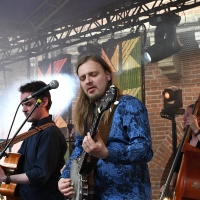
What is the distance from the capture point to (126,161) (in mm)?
1783

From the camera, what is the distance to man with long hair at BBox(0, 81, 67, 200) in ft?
8.90

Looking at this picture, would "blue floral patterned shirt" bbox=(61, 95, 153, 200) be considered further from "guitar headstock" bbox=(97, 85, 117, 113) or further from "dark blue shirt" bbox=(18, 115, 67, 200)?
"dark blue shirt" bbox=(18, 115, 67, 200)

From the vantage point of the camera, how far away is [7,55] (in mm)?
6727

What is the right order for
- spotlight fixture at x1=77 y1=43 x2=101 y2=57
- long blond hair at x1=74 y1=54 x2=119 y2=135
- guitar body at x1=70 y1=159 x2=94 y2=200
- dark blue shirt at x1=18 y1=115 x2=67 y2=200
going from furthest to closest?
spotlight fixture at x1=77 y1=43 x2=101 y2=57 → dark blue shirt at x1=18 y1=115 x2=67 y2=200 → long blond hair at x1=74 y1=54 x2=119 y2=135 → guitar body at x1=70 y1=159 x2=94 y2=200

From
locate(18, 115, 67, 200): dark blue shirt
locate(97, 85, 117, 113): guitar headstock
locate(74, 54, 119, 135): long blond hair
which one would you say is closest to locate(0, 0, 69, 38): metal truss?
locate(18, 115, 67, 200): dark blue shirt

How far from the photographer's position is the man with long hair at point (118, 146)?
1.77 metres

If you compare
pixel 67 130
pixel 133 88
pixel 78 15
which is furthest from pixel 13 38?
pixel 133 88

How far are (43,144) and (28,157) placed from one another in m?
0.19

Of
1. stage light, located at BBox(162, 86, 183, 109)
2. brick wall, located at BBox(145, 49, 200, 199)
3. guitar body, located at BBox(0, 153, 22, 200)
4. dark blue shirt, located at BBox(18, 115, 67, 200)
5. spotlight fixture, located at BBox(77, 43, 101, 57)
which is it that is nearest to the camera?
dark blue shirt, located at BBox(18, 115, 67, 200)

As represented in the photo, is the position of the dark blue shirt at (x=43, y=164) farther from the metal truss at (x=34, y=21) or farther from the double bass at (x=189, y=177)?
the metal truss at (x=34, y=21)

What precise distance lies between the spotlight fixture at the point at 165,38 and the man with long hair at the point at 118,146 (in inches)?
112

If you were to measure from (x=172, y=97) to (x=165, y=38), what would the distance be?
2.53ft

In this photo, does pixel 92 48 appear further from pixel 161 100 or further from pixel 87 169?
pixel 87 169

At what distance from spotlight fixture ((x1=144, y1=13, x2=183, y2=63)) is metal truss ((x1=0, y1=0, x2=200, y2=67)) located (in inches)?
4.6
